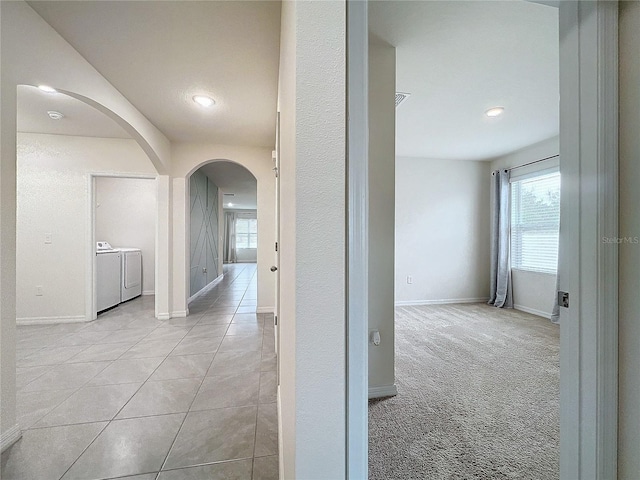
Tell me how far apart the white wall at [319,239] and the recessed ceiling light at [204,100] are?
7.21ft

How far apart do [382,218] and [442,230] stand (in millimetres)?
2997

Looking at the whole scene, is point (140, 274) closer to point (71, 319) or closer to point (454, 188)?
point (71, 319)

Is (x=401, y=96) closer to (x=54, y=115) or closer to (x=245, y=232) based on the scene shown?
(x=54, y=115)

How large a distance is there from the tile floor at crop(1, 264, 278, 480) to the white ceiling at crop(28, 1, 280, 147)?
7.79ft

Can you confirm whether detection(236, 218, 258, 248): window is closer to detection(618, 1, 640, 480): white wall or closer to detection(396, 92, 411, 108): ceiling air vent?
detection(396, 92, 411, 108): ceiling air vent

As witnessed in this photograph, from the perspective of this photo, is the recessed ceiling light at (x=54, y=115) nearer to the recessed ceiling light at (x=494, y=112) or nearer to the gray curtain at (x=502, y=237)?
the recessed ceiling light at (x=494, y=112)

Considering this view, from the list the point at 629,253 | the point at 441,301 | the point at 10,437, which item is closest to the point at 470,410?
the point at 629,253

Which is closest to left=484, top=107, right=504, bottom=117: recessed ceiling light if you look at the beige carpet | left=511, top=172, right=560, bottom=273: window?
left=511, top=172, right=560, bottom=273: window

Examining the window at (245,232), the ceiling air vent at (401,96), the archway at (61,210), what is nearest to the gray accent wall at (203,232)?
the archway at (61,210)

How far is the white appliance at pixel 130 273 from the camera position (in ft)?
14.0

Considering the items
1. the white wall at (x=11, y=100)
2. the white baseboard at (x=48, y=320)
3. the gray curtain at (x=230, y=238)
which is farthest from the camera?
the gray curtain at (x=230, y=238)

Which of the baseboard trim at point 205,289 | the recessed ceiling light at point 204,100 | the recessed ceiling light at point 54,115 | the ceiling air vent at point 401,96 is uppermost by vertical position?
the ceiling air vent at point 401,96

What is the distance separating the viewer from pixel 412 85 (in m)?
2.29

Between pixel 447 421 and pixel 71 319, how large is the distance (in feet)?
14.0
